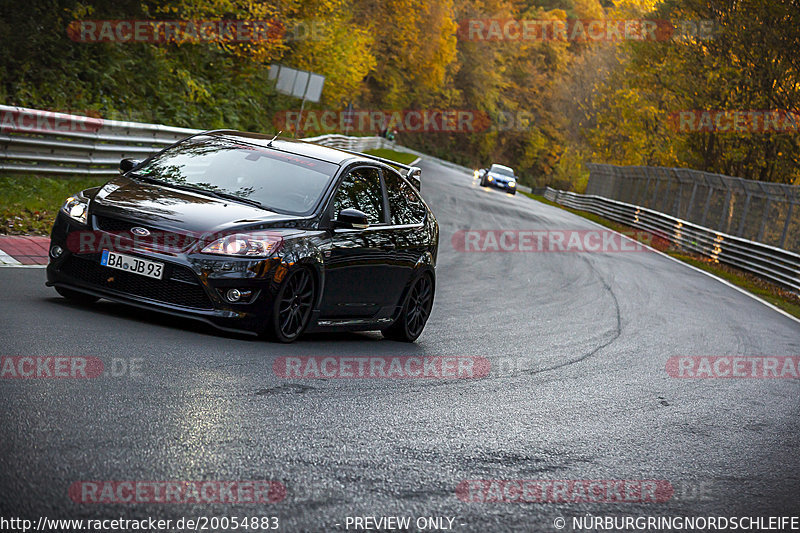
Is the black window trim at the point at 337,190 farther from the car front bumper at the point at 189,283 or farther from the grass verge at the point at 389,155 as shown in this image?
the grass verge at the point at 389,155

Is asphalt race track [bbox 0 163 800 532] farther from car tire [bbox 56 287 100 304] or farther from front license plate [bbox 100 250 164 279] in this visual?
front license plate [bbox 100 250 164 279]

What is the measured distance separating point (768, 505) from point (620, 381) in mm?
3982

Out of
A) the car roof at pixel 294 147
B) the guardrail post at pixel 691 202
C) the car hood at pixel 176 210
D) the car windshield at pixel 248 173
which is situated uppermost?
the car roof at pixel 294 147

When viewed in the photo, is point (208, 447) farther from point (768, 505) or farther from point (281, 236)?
point (281, 236)

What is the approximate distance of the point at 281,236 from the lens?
817 centimetres

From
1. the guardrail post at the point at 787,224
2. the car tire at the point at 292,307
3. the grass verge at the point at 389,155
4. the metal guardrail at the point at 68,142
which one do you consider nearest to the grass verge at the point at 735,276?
the guardrail post at the point at 787,224

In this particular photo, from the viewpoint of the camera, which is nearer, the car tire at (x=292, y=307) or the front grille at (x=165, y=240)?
the front grille at (x=165, y=240)

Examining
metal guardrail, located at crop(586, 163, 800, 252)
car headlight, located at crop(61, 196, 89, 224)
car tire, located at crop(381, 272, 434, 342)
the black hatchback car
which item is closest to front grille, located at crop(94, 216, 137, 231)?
the black hatchback car

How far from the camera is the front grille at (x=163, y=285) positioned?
7801 mm

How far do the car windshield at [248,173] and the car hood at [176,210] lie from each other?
8.3 inches

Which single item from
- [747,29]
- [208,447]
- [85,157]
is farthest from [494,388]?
[747,29]

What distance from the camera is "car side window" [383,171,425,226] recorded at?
32.8 feet

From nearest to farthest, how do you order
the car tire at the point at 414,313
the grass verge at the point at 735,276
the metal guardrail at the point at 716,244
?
1. the car tire at the point at 414,313
2. the grass verge at the point at 735,276
3. the metal guardrail at the point at 716,244

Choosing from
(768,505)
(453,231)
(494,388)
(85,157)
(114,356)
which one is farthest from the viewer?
(453,231)
